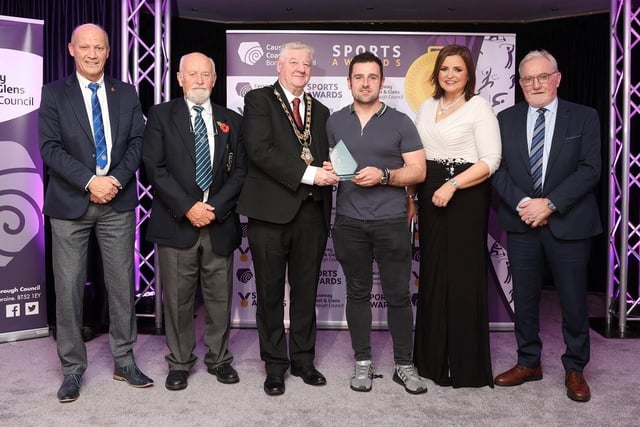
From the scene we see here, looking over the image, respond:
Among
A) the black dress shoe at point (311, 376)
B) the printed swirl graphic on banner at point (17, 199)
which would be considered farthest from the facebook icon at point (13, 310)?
the black dress shoe at point (311, 376)

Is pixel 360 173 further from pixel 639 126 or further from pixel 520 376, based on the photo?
pixel 639 126

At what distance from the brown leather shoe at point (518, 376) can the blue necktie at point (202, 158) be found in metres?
1.77

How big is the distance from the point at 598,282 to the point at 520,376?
357 centimetres

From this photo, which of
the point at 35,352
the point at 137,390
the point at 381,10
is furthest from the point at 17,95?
the point at 381,10

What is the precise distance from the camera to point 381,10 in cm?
652

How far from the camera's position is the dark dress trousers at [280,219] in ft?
9.72

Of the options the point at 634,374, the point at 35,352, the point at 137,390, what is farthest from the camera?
the point at 35,352

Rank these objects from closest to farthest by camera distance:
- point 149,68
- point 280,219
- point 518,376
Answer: point 280,219, point 518,376, point 149,68

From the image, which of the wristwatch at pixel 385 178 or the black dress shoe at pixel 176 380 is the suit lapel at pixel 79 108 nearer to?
the black dress shoe at pixel 176 380

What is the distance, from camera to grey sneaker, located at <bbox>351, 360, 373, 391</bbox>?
10.1 feet

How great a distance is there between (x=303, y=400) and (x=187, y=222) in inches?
40.0

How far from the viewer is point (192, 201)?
9.75ft

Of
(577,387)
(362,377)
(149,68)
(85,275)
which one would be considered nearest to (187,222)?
(85,275)

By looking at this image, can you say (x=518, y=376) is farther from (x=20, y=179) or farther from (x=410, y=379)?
(x=20, y=179)
